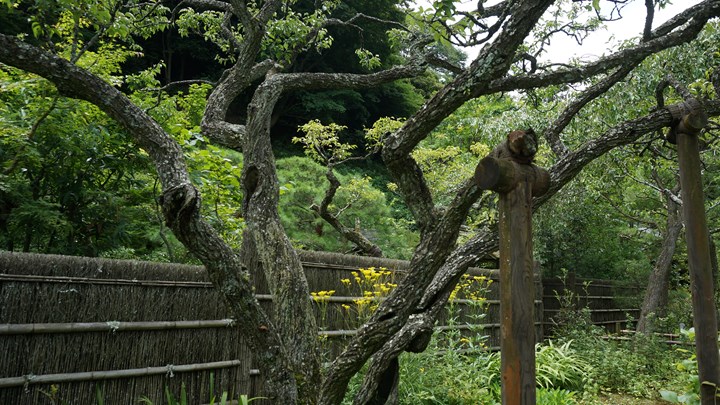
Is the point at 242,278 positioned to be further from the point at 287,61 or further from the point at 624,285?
the point at 624,285

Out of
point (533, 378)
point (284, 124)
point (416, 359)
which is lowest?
point (416, 359)

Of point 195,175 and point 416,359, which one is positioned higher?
point 195,175

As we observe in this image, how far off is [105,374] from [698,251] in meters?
3.74

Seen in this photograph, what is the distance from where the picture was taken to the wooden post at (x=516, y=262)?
2.19 meters

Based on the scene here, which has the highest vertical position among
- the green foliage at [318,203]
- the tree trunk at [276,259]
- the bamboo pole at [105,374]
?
the green foliage at [318,203]

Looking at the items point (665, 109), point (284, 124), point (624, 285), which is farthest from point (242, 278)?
point (284, 124)

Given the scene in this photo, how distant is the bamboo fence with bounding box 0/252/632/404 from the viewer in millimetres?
3420

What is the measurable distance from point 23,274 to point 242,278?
4.67 ft

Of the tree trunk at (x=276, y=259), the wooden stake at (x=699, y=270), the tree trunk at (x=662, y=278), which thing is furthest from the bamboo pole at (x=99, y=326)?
the tree trunk at (x=662, y=278)

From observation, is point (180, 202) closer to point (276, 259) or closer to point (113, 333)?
point (276, 259)

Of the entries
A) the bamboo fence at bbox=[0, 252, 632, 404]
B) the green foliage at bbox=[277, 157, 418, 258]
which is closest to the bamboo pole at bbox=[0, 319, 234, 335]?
the bamboo fence at bbox=[0, 252, 632, 404]

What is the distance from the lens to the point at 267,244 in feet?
11.2

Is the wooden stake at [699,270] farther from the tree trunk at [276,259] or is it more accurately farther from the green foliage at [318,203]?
the green foliage at [318,203]

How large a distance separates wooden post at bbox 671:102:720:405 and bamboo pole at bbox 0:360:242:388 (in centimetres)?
321
